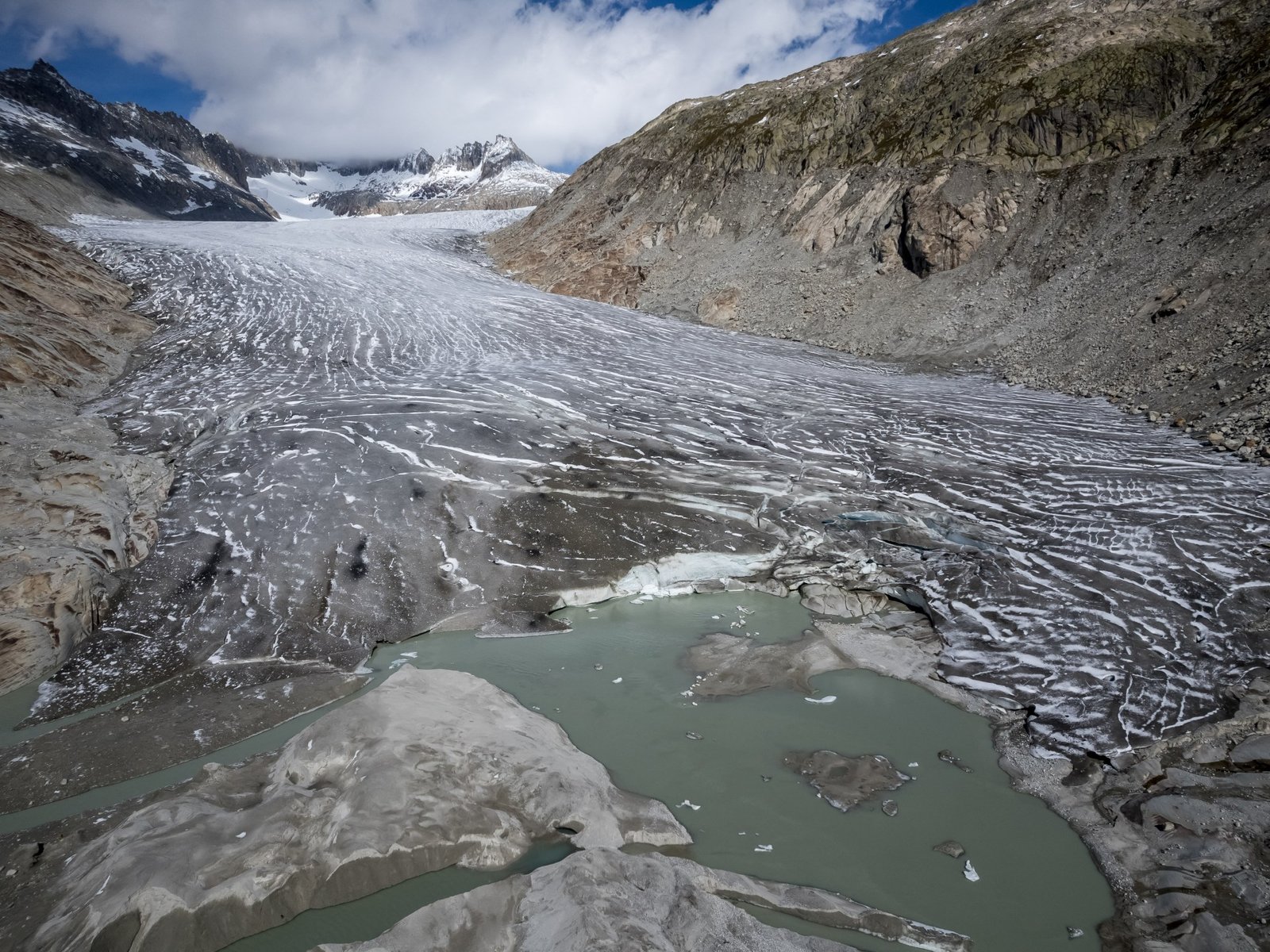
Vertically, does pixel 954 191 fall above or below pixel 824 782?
above

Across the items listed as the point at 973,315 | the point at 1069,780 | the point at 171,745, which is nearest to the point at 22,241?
the point at 171,745

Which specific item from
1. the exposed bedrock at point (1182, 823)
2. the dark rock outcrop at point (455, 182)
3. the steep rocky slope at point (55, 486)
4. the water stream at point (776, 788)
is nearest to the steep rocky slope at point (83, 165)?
the steep rocky slope at point (55, 486)

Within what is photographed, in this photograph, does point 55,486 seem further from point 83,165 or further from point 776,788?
point 83,165

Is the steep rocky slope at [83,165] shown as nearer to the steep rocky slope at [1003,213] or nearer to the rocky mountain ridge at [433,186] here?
the steep rocky slope at [1003,213]

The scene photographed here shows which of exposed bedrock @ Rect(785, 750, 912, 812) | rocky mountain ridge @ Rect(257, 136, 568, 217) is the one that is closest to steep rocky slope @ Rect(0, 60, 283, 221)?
exposed bedrock @ Rect(785, 750, 912, 812)

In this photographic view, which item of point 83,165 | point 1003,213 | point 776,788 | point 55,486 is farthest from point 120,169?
point 776,788

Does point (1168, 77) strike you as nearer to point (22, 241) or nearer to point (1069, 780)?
point (1069, 780)
